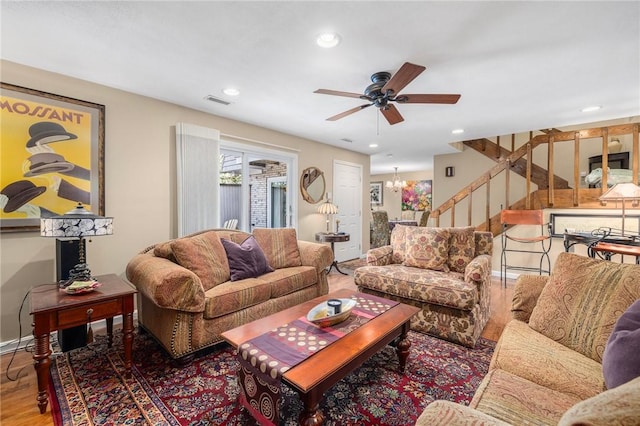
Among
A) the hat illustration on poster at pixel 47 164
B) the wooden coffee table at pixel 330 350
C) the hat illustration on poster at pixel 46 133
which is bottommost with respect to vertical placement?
the wooden coffee table at pixel 330 350

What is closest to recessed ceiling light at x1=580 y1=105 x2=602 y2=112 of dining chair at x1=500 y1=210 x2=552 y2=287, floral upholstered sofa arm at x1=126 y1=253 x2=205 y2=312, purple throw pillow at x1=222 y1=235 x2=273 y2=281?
dining chair at x1=500 y1=210 x2=552 y2=287

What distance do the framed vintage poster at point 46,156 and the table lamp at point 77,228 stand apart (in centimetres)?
68

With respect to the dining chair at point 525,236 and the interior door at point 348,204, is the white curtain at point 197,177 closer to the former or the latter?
the interior door at point 348,204

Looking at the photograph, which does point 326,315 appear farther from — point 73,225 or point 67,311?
point 73,225

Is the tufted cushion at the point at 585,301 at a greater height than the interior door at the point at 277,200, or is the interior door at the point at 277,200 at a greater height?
the interior door at the point at 277,200

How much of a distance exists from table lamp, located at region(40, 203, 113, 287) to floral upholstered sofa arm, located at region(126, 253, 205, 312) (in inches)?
15.1

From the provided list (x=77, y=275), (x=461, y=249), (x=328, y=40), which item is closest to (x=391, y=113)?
(x=328, y=40)

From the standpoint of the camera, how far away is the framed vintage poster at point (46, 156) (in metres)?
2.27

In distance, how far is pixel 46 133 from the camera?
7.95 ft

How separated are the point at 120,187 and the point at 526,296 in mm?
3586

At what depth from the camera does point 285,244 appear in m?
3.28

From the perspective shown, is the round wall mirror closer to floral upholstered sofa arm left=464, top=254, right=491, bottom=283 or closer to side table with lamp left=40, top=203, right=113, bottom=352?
floral upholstered sofa arm left=464, top=254, right=491, bottom=283

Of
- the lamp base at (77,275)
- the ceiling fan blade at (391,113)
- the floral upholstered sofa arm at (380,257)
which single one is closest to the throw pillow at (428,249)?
the floral upholstered sofa arm at (380,257)

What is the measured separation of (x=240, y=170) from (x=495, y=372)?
369 centimetres
